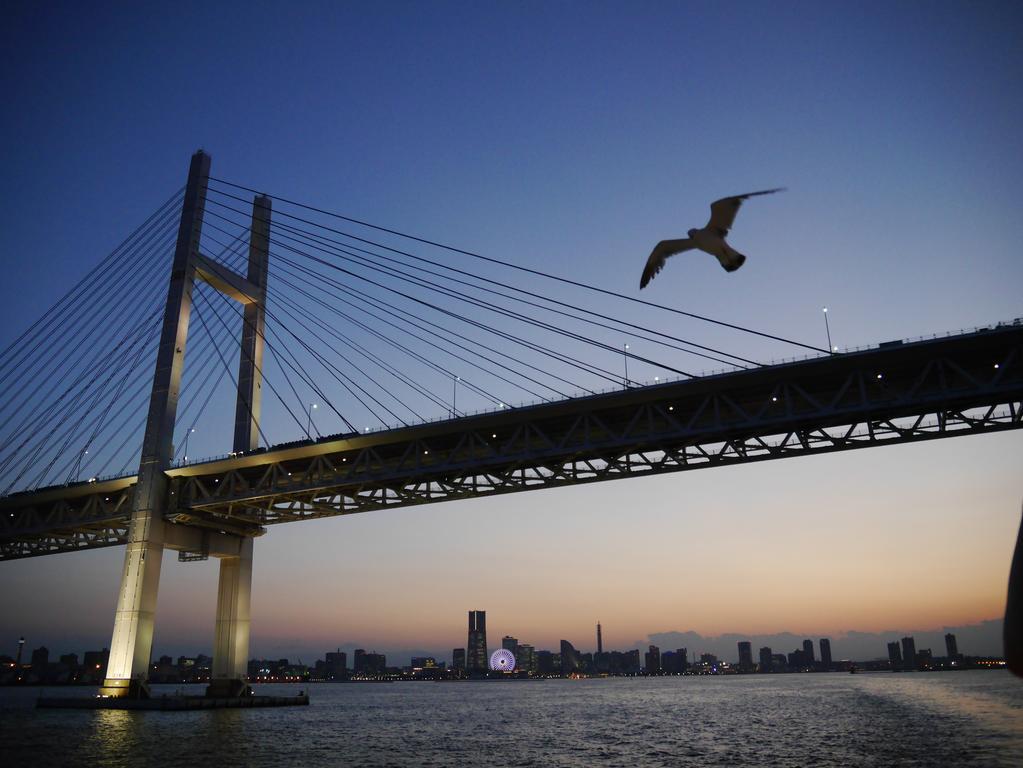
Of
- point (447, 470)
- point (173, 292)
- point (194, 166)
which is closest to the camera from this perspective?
point (447, 470)

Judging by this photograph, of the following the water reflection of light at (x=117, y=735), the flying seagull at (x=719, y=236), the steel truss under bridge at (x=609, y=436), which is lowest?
the water reflection of light at (x=117, y=735)

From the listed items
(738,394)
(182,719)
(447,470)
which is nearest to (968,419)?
(738,394)

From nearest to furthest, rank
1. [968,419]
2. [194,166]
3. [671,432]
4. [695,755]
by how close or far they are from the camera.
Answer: [695,755] → [968,419] → [671,432] → [194,166]

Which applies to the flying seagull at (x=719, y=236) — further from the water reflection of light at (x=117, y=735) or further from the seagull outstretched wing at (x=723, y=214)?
the water reflection of light at (x=117, y=735)

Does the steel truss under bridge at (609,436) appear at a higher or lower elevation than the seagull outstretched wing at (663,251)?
higher

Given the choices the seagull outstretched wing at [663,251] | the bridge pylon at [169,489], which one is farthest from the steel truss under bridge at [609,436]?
the seagull outstretched wing at [663,251]

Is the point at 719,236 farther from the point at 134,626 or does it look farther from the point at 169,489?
the point at 169,489

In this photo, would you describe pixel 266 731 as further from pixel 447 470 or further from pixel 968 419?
pixel 968 419
